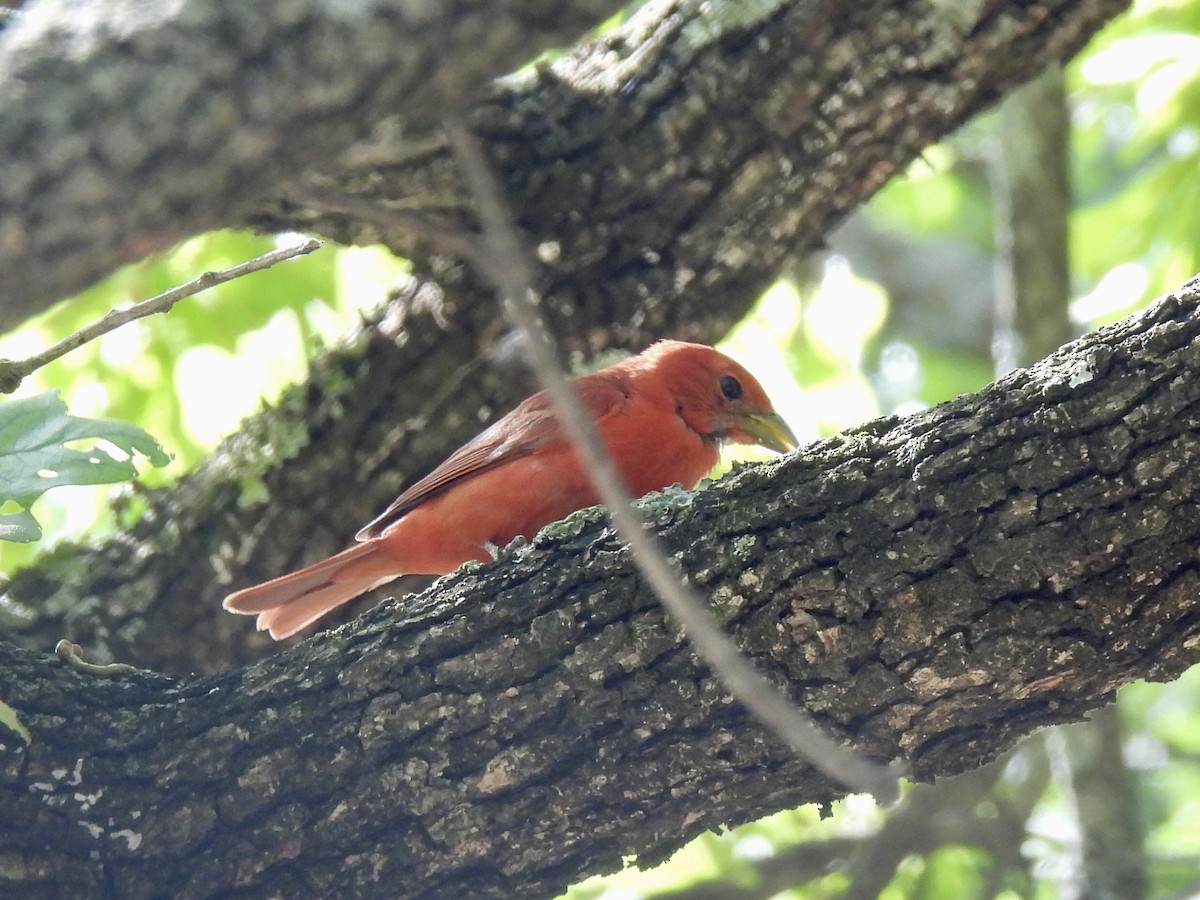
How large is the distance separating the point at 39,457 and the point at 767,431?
9.85ft

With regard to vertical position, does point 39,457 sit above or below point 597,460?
above

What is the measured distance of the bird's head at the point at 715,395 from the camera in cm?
521

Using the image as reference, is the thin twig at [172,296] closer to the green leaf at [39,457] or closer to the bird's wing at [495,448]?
the green leaf at [39,457]

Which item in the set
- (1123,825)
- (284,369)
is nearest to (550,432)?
(284,369)

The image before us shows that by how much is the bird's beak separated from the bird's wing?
0.83 m

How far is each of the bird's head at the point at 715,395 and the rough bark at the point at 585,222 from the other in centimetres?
16

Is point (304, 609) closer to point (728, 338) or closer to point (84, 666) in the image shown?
point (84, 666)

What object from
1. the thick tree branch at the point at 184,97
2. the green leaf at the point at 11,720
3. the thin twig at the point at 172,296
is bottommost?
the thick tree branch at the point at 184,97

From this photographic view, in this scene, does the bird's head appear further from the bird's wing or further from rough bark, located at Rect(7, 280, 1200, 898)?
rough bark, located at Rect(7, 280, 1200, 898)

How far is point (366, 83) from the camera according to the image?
1.98 meters

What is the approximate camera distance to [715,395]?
5.39 meters

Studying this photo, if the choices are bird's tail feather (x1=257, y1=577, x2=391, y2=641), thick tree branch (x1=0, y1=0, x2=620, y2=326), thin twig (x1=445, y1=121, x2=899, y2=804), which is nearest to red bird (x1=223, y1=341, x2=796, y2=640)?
bird's tail feather (x1=257, y1=577, x2=391, y2=641)

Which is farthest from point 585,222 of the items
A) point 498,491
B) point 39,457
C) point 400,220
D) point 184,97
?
point 400,220

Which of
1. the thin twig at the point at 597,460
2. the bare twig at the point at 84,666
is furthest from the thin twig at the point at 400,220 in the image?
the bare twig at the point at 84,666
